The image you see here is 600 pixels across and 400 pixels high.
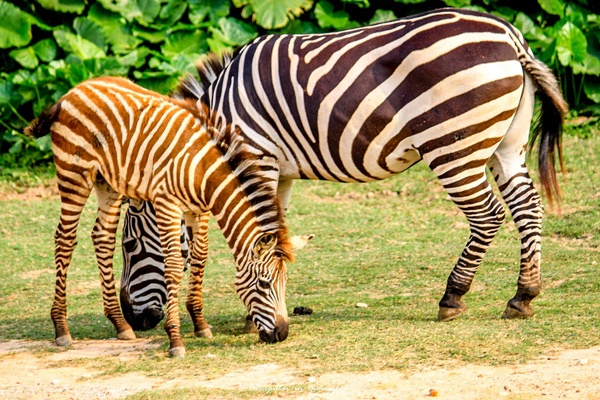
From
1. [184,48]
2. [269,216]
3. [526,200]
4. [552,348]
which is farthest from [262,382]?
[184,48]

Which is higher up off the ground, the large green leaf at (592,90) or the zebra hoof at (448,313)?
the large green leaf at (592,90)

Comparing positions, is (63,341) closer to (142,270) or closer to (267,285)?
(142,270)

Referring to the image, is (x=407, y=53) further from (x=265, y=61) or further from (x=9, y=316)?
(x=9, y=316)

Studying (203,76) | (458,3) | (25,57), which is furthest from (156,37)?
(203,76)

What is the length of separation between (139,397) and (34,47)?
34.1 feet

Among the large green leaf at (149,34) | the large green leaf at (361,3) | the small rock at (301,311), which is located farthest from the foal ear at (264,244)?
the large green leaf at (361,3)

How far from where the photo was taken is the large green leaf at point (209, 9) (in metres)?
13.9

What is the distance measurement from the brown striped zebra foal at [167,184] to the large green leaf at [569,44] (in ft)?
26.8

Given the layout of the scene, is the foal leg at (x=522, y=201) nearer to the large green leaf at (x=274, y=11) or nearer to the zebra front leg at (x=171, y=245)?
the zebra front leg at (x=171, y=245)

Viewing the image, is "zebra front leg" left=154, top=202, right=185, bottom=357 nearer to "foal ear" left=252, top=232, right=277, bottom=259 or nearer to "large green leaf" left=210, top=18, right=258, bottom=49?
"foal ear" left=252, top=232, right=277, bottom=259

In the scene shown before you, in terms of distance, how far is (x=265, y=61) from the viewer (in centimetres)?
656

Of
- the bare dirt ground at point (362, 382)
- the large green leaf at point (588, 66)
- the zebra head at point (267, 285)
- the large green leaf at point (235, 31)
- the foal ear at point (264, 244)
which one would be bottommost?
the bare dirt ground at point (362, 382)

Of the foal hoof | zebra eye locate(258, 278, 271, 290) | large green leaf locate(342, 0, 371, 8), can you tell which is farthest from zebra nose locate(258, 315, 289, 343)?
large green leaf locate(342, 0, 371, 8)

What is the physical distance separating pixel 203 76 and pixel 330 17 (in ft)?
24.1
